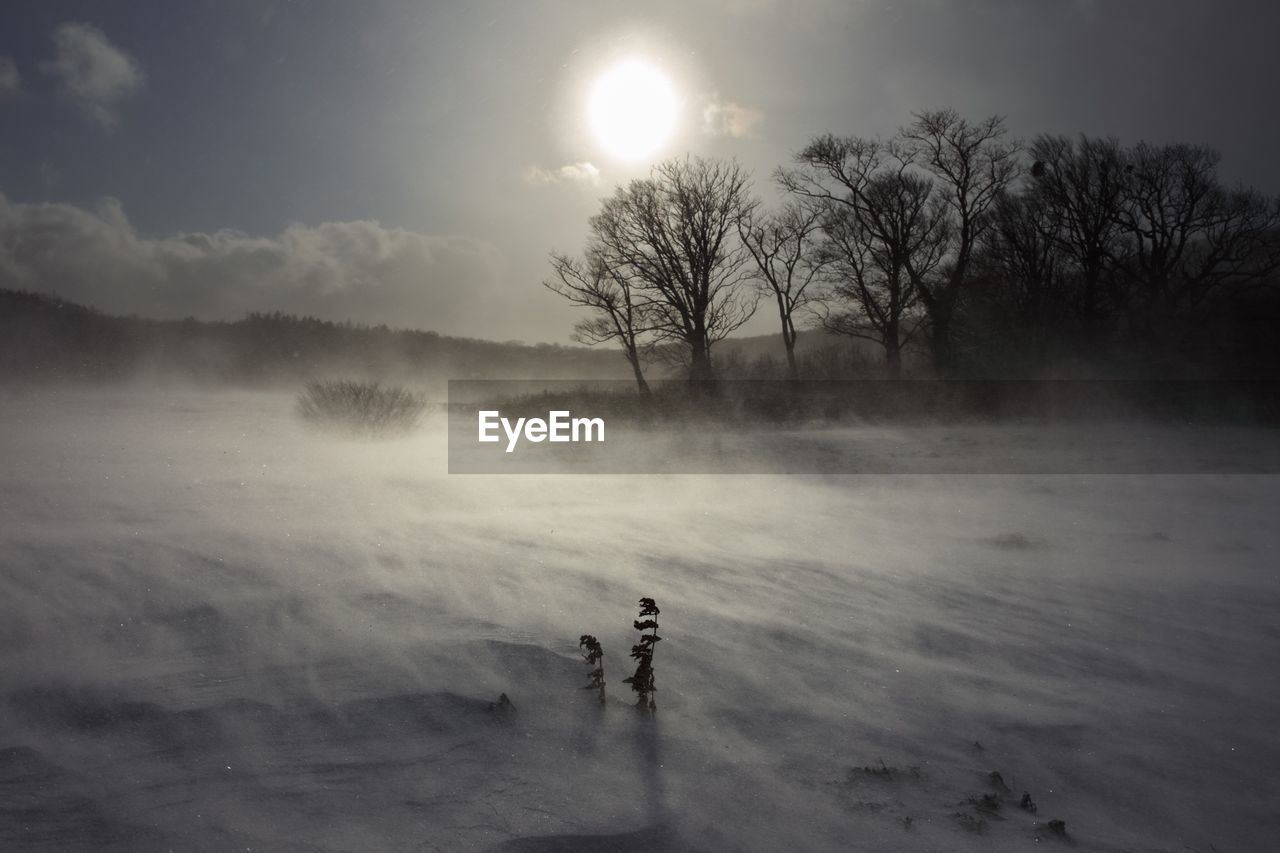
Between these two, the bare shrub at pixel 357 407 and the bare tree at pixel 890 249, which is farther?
the bare tree at pixel 890 249

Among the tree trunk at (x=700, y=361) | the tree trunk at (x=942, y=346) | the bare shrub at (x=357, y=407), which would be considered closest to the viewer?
the bare shrub at (x=357, y=407)

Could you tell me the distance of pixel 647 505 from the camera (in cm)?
893

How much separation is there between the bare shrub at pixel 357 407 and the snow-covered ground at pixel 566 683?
4.46m

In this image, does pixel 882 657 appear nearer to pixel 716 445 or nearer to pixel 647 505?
pixel 647 505

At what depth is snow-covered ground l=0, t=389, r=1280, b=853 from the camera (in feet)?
9.38

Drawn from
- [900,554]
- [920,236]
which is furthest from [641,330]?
[900,554]

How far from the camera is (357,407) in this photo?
484 inches

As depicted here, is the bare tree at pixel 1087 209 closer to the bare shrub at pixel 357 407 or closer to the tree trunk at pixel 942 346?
the tree trunk at pixel 942 346

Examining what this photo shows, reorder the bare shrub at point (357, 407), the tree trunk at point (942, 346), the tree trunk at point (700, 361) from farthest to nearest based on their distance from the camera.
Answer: the tree trunk at point (700, 361) < the tree trunk at point (942, 346) < the bare shrub at point (357, 407)

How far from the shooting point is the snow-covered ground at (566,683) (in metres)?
2.86

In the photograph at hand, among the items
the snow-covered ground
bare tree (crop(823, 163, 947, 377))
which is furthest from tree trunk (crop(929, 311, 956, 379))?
the snow-covered ground

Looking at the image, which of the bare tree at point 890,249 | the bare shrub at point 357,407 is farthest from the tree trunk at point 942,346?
the bare shrub at point 357,407

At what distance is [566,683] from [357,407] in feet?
31.7

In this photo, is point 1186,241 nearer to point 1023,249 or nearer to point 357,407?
point 1023,249
